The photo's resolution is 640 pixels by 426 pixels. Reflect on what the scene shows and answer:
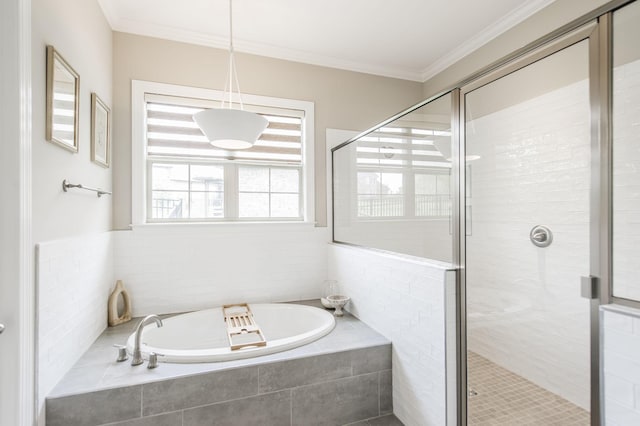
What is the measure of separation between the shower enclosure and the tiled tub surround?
579 millimetres

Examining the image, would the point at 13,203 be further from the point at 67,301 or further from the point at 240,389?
the point at 240,389

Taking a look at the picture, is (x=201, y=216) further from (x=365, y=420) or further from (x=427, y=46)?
(x=427, y=46)

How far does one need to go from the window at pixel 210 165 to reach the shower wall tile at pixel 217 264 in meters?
0.15

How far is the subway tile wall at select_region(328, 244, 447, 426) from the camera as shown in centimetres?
165

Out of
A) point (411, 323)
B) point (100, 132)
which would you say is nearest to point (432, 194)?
point (411, 323)

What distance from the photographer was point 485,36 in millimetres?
2658

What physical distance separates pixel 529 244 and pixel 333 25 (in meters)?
2.12

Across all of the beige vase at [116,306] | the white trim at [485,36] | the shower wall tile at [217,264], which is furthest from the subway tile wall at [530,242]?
the beige vase at [116,306]

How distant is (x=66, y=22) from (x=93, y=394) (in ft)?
6.27

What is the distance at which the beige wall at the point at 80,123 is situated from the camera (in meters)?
1.42

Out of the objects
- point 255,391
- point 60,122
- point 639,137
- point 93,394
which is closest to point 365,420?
point 255,391

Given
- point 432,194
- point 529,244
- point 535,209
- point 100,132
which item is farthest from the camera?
point 100,132

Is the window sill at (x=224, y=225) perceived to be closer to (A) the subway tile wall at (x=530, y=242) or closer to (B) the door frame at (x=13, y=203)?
(B) the door frame at (x=13, y=203)

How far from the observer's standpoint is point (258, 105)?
2887mm
